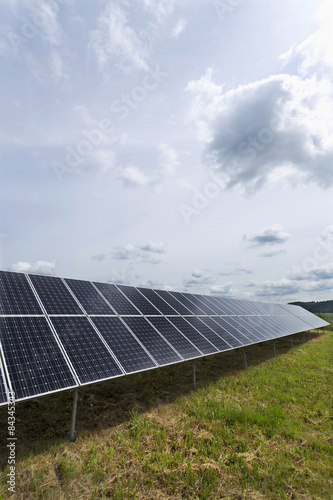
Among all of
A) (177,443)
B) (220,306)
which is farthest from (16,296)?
(220,306)

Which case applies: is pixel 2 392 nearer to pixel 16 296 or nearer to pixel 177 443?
pixel 16 296

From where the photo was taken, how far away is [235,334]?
17016 mm

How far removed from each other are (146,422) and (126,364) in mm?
2187

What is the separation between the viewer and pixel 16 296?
31.4 feet

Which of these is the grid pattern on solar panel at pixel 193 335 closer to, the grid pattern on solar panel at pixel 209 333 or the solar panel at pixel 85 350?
the grid pattern on solar panel at pixel 209 333

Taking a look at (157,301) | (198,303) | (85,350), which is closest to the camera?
(85,350)

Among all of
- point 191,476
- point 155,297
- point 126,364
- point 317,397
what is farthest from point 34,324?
point 317,397

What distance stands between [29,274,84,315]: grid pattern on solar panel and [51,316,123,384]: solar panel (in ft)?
1.75

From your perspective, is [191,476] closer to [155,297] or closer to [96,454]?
[96,454]

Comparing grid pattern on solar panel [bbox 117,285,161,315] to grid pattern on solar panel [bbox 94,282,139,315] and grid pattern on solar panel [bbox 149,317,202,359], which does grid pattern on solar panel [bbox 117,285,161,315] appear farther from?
grid pattern on solar panel [bbox 149,317,202,359]

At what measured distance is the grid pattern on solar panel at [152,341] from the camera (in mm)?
10470

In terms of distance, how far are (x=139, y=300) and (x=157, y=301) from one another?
1.76m

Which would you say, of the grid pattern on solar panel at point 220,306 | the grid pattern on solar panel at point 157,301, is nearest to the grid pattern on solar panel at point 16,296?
the grid pattern on solar panel at point 157,301

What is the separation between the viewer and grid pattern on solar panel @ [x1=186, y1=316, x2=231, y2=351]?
14071 millimetres
